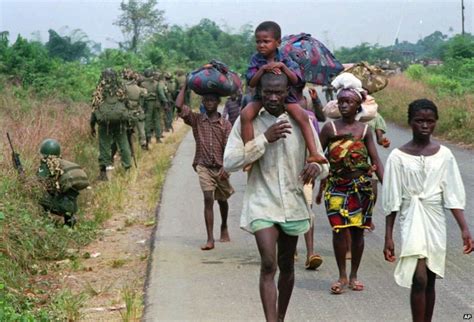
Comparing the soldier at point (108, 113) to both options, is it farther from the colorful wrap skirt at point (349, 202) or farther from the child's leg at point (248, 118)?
the child's leg at point (248, 118)

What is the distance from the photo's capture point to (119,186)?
40.7ft

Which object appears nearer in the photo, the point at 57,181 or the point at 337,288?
the point at 337,288

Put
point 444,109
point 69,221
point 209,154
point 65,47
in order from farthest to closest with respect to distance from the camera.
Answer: point 65,47 < point 444,109 < point 69,221 < point 209,154

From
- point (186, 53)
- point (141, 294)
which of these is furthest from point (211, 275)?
point (186, 53)

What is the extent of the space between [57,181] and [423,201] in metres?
5.14

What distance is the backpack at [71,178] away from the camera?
9.23 meters

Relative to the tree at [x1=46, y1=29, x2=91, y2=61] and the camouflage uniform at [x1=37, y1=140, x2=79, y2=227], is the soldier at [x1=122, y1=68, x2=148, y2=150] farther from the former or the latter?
the tree at [x1=46, y1=29, x2=91, y2=61]

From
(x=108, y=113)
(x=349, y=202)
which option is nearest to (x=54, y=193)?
(x=349, y=202)

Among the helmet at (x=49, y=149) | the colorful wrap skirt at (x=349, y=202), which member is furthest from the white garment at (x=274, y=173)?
the helmet at (x=49, y=149)

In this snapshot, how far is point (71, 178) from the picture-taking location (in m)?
9.24

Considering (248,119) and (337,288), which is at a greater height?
(248,119)

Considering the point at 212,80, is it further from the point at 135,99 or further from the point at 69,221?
the point at 135,99

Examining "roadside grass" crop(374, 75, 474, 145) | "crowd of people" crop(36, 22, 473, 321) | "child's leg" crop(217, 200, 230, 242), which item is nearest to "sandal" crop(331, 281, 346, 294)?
"crowd of people" crop(36, 22, 473, 321)

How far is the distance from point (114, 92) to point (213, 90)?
5.78 m
